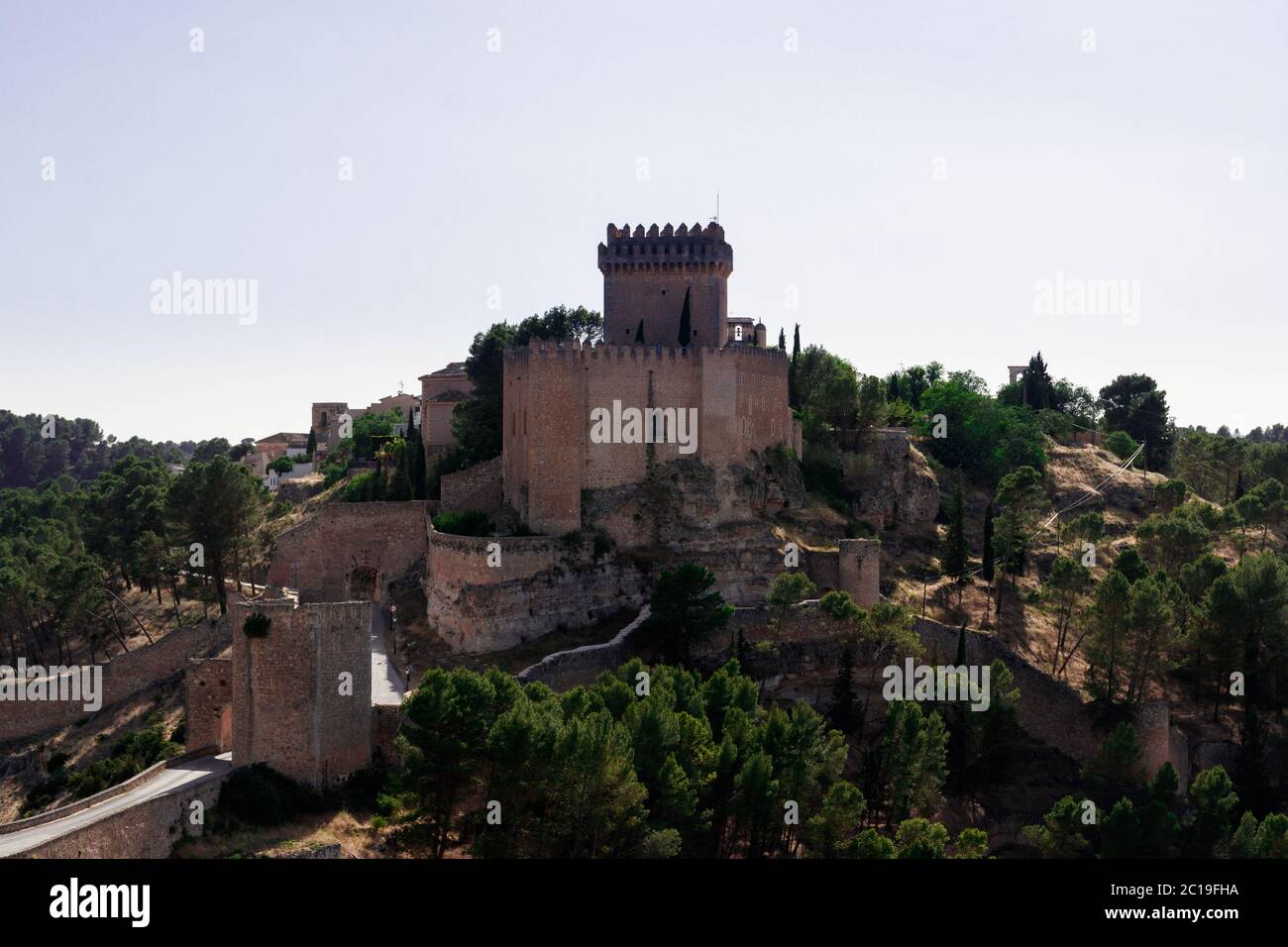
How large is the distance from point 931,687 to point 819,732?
6.67 metres

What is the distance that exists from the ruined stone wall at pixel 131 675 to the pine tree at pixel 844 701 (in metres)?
20.4

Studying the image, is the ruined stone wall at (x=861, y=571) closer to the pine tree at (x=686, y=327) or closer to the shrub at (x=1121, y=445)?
the pine tree at (x=686, y=327)

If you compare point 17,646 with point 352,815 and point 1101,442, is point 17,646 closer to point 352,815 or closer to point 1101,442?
point 352,815

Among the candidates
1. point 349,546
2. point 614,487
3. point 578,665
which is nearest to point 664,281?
point 614,487

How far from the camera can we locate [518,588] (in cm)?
3750

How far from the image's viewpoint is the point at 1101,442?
228 ft

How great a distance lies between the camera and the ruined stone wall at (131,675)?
40000 millimetres

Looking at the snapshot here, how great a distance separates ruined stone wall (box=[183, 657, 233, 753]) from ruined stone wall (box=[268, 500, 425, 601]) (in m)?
13.8

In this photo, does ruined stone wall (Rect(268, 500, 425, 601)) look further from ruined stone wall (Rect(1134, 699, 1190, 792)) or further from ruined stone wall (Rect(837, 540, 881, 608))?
ruined stone wall (Rect(1134, 699, 1190, 792))

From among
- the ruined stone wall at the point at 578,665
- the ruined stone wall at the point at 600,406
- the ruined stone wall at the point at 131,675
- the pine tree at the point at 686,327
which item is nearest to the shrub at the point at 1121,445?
the ruined stone wall at the point at 600,406
